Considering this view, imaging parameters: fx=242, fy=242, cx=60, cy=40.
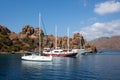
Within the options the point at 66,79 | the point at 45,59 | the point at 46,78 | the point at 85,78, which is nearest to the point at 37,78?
the point at 46,78

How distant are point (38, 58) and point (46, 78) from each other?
47388mm

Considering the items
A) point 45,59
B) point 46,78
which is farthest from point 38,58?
point 46,78

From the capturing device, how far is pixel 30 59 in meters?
103

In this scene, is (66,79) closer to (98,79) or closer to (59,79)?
(59,79)

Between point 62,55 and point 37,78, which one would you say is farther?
point 62,55

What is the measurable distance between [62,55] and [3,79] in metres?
99.0

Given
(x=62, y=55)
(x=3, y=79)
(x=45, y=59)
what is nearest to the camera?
(x=3, y=79)

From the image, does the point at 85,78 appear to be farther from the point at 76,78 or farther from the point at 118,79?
the point at 118,79

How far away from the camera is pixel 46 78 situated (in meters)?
54.5

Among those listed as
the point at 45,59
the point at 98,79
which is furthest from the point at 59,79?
the point at 45,59

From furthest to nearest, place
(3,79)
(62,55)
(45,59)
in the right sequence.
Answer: (62,55)
(45,59)
(3,79)

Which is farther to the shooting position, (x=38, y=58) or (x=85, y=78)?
(x=38, y=58)

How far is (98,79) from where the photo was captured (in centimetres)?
5294

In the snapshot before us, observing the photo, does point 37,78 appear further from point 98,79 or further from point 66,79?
point 98,79
